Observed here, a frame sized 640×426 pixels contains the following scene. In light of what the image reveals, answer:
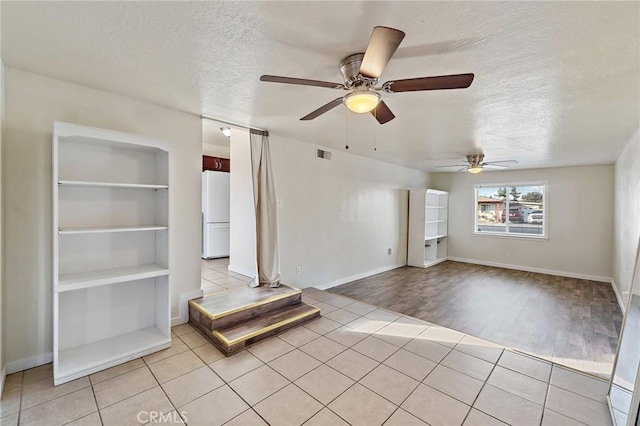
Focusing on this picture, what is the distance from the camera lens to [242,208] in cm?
462

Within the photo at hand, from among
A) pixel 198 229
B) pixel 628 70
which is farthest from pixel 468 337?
pixel 198 229

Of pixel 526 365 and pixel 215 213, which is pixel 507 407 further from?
pixel 215 213

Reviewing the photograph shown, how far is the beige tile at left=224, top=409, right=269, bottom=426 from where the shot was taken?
1753 mm

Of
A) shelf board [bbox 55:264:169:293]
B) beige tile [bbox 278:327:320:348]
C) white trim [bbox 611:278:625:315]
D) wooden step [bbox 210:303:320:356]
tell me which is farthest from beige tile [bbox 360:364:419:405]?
white trim [bbox 611:278:625:315]

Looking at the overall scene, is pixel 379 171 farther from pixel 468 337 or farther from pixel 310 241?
pixel 468 337

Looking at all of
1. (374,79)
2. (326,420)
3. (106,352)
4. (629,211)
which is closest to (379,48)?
(374,79)

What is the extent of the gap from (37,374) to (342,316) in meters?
2.83

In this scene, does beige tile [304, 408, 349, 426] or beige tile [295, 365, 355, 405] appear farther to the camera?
beige tile [295, 365, 355, 405]

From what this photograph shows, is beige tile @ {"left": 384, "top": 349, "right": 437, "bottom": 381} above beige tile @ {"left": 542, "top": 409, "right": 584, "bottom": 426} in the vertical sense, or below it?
above

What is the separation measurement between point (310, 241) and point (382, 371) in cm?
248

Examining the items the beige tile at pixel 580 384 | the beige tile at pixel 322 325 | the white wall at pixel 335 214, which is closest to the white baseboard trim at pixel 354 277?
the white wall at pixel 335 214

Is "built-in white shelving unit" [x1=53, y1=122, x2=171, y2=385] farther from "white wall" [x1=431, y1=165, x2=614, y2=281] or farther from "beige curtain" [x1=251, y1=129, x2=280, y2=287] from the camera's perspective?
"white wall" [x1=431, y1=165, x2=614, y2=281]

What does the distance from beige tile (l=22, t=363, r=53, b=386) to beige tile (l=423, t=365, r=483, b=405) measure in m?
3.02

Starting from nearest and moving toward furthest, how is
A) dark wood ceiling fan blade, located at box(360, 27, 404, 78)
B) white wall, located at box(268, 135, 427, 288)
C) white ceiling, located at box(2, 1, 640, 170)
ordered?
dark wood ceiling fan blade, located at box(360, 27, 404, 78) → white ceiling, located at box(2, 1, 640, 170) → white wall, located at box(268, 135, 427, 288)
